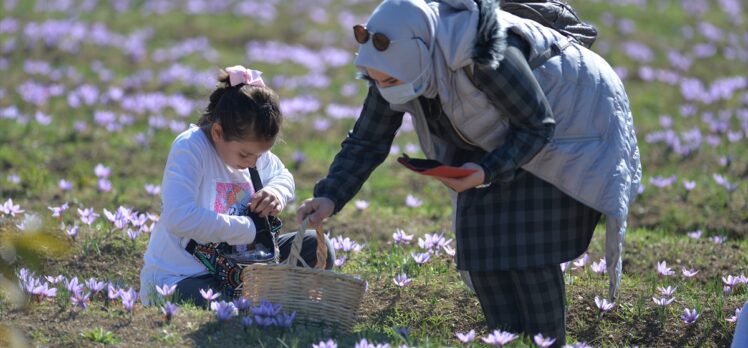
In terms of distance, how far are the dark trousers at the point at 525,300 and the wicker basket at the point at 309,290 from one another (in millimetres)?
561

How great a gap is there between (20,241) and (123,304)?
2.43 metres

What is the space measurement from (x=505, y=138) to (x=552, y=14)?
2.32 ft

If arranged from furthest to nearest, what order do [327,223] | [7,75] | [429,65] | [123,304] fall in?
1. [7,75]
2. [327,223]
3. [123,304]
4. [429,65]

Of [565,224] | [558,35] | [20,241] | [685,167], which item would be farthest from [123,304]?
[685,167]

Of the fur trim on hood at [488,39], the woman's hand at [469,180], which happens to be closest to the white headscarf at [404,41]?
the fur trim on hood at [488,39]

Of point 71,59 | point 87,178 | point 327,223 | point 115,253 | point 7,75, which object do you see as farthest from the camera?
point 71,59

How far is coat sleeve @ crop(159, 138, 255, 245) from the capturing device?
177 inches

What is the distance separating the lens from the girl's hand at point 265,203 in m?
4.77

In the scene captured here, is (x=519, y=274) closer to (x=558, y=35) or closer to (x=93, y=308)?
(x=558, y=35)

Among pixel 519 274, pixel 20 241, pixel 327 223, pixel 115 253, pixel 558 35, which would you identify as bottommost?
pixel 327 223

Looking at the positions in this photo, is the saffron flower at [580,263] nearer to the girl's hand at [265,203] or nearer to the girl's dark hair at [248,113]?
the girl's hand at [265,203]

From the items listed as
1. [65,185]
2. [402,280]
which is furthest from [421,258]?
[65,185]

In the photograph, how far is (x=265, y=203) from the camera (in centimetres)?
477

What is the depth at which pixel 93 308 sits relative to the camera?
437 centimetres
